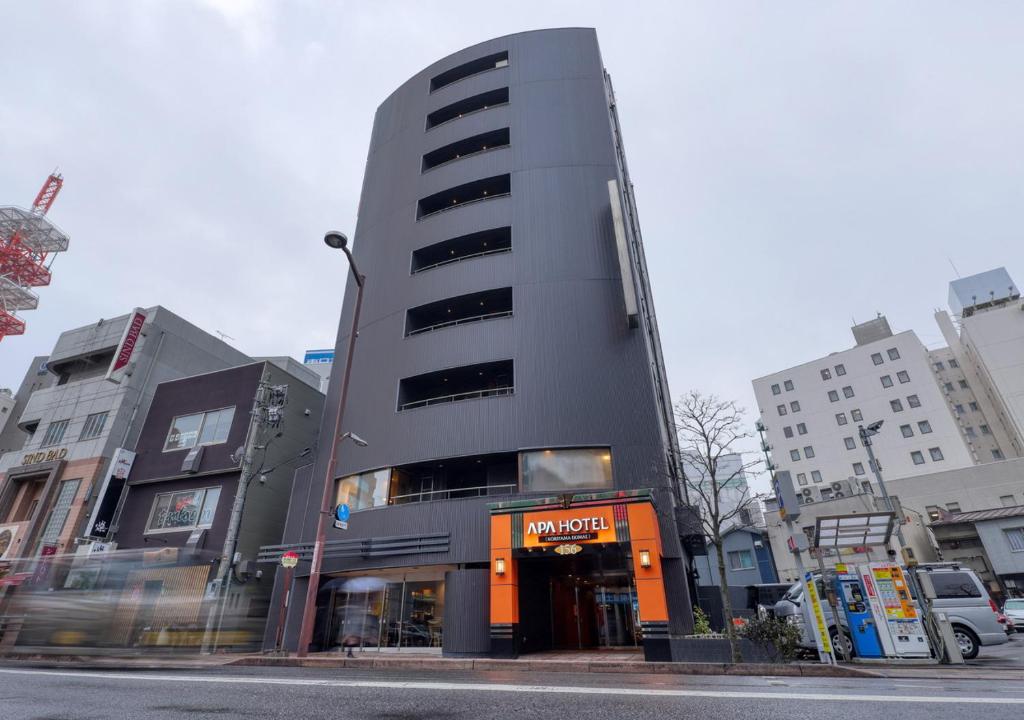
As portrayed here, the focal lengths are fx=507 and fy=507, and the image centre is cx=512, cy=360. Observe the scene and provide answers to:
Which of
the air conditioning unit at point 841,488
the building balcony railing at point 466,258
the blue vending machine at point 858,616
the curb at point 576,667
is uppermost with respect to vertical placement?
the building balcony railing at point 466,258

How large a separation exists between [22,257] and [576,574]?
7795 centimetres

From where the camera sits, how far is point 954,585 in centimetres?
1411

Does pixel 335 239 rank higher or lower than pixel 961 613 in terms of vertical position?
higher

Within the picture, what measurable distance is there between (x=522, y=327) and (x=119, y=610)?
17636 millimetres

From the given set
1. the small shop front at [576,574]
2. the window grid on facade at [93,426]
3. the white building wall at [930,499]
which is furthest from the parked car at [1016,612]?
the window grid on facade at [93,426]

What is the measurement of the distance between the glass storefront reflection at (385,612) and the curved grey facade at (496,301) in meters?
1.23

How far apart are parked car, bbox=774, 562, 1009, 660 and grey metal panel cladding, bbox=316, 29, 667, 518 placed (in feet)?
23.2

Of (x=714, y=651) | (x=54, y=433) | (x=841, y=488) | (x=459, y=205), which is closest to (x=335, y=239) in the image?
(x=459, y=205)

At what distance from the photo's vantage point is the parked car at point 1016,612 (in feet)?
83.6

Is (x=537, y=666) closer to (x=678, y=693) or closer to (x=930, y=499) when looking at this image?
(x=678, y=693)

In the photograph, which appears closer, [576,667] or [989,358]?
[576,667]

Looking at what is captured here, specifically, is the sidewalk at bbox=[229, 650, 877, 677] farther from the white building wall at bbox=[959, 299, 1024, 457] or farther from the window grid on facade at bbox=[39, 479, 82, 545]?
the white building wall at bbox=[959, 299, 1024, 457]

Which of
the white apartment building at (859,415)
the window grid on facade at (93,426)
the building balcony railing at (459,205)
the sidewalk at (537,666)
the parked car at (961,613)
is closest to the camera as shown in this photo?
the sidewalk at (537,666)

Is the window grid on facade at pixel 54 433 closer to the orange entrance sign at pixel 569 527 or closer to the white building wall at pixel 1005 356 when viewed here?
the orange entrance sign at pixel 569 527
